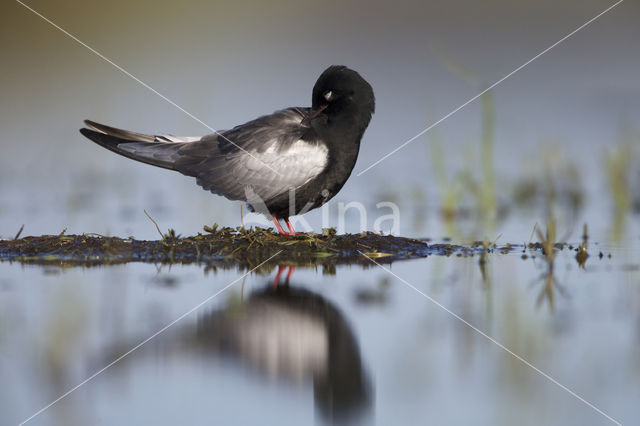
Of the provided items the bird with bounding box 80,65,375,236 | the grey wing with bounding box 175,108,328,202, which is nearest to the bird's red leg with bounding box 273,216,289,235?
the bird with bounding box 80,65,375,236

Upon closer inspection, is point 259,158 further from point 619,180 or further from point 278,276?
point 619,180

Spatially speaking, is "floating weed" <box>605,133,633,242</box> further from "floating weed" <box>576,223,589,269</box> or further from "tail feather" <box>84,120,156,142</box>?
"tail feather" <box>84,120,156,142</box>

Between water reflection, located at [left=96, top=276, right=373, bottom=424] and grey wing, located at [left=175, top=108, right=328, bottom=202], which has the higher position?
grey wing, located at [left=175, top=108, right=328, bottom=202]

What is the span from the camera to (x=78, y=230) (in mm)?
5465

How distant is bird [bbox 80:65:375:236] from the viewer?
17.4 ft

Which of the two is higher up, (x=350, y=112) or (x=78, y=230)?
(x=350, y=112)

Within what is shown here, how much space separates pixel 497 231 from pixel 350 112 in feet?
5.58

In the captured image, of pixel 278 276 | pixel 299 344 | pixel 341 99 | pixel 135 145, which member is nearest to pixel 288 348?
pixel 299 344

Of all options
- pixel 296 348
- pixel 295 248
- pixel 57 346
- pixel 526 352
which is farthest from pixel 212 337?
pixel 295 248

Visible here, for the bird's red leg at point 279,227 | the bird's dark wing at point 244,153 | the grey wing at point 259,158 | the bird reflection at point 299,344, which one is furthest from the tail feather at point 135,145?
the bird reflection at point 299,344

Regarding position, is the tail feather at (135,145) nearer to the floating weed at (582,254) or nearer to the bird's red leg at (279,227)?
the bird's red leg at (279,227)

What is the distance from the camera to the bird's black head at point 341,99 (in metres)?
5.47

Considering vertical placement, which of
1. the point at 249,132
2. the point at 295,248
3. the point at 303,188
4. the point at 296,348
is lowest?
the point at 296,348

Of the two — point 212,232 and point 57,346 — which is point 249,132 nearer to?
point 212,232
